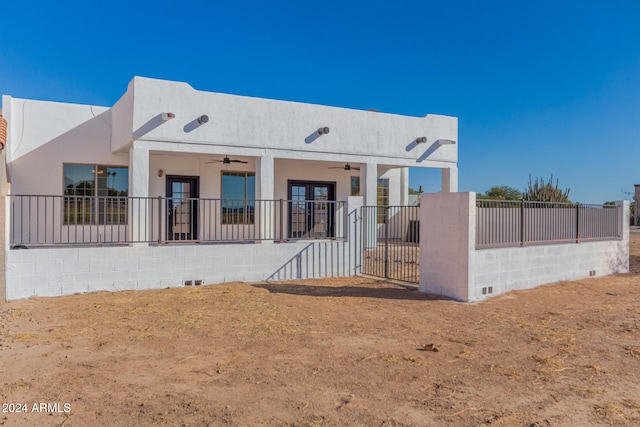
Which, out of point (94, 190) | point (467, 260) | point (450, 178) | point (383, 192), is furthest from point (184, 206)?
point (450, 178)

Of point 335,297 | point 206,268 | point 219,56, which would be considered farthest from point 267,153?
point 219,56

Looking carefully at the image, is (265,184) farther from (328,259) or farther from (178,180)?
(178,180)

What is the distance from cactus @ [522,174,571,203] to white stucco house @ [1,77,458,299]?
215 inches

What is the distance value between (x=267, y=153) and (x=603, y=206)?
31.9ft

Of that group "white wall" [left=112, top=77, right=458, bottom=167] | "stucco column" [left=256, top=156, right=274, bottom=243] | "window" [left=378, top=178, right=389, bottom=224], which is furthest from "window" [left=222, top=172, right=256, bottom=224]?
"window" [left=378, top=178, right=389, bottom=224]

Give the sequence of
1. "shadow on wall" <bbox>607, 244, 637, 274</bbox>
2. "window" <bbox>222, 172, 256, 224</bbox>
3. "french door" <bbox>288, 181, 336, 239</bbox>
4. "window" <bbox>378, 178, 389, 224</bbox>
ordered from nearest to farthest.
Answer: "shadow on wall" <bbox>607, 244, 637, 274</bbox> < "window" <bbox>222, 172, 256, 224</bbox> < "french door" <bbox>288, 181, 336, 239</bbox> < "window" <bbox>378, 178, 389, 224</bbox>

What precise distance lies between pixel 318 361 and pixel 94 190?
1079 cm

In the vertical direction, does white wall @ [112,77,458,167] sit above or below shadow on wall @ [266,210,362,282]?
above

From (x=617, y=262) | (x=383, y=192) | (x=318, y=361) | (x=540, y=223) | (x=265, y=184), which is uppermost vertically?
(x=383, y=192)

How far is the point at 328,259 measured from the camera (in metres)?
11.6

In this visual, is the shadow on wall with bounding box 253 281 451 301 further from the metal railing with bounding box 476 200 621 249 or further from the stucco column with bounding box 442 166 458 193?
the stucco column with bounding box 442 166 458 193

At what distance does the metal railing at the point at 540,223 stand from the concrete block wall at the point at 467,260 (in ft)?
0.77

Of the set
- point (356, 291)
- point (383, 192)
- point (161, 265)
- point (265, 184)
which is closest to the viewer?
point (356, 291)

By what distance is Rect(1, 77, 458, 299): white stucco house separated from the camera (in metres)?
9.52
